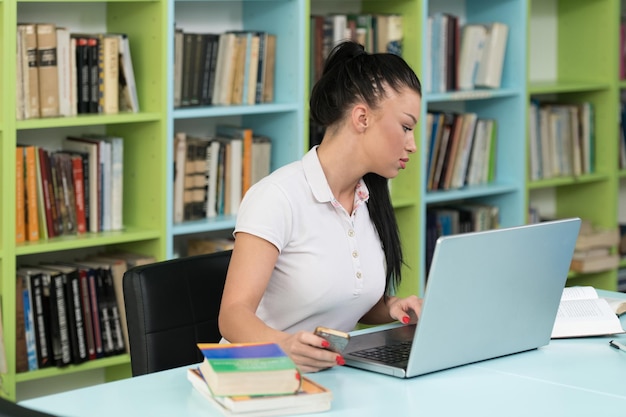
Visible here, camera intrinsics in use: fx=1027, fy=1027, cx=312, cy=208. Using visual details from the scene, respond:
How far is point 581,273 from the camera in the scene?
4258 mm

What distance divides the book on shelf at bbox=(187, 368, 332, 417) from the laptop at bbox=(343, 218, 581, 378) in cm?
22

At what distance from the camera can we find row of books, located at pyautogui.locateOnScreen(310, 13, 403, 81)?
3.50 m

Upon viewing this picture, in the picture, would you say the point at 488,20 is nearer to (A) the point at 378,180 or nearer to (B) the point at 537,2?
(B) the point at 537,2

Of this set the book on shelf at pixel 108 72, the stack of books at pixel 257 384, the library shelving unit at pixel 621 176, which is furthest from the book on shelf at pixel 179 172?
the library shelving unit at pixel 621 176

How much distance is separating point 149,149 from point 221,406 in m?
1.70

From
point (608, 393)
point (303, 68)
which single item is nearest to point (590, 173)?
point (303, 68)

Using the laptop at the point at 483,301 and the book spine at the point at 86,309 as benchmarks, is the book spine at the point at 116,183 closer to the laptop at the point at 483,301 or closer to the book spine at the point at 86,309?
the book spine at the point at 86,309

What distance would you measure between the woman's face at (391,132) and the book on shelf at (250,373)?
0.67 meters

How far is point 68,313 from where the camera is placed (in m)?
3.03

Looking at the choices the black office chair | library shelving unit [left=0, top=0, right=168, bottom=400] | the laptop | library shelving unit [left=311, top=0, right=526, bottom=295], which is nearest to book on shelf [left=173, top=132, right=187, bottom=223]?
library shelving unit [left=0, top=0, right=168, bottom=400]

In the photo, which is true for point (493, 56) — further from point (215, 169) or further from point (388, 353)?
point (388, 353)

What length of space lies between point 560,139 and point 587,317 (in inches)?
90.1

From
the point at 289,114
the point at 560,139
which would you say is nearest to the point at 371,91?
the point at 289,114

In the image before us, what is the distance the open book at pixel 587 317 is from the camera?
2.05 m
